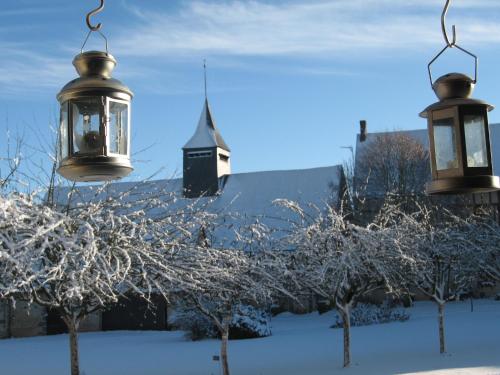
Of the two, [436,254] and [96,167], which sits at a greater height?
[96,167]

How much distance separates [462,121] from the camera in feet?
12.0

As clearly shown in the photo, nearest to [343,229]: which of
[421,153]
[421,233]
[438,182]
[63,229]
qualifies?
[421,233]

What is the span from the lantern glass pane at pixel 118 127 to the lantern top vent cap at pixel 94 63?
178 millimetres

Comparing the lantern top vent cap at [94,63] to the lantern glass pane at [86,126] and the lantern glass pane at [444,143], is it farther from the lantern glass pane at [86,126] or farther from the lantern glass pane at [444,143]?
the lantern glass pane at [444,143]

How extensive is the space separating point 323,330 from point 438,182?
20.6 m

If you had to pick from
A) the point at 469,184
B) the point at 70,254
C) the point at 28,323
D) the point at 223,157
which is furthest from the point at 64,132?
the point at 223,157

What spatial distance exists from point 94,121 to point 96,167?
253 millimetres

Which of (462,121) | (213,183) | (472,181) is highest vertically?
(213,183)

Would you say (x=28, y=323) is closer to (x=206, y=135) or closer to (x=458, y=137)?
(x=206, y=135)

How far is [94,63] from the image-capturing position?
3.48m

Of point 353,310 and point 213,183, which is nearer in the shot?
point 353,310

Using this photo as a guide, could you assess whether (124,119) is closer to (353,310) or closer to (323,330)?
(323,330)

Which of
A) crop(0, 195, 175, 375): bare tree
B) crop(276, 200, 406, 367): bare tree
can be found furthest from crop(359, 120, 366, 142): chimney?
crop(0, 195, 175, 375): bare tree

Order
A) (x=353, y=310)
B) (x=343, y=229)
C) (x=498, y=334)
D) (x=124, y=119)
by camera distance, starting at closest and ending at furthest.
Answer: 1. (x=124, y=119)
2. (x=343, y=229)
3. (x=498, y=334)
4. (x=353, y=310)
